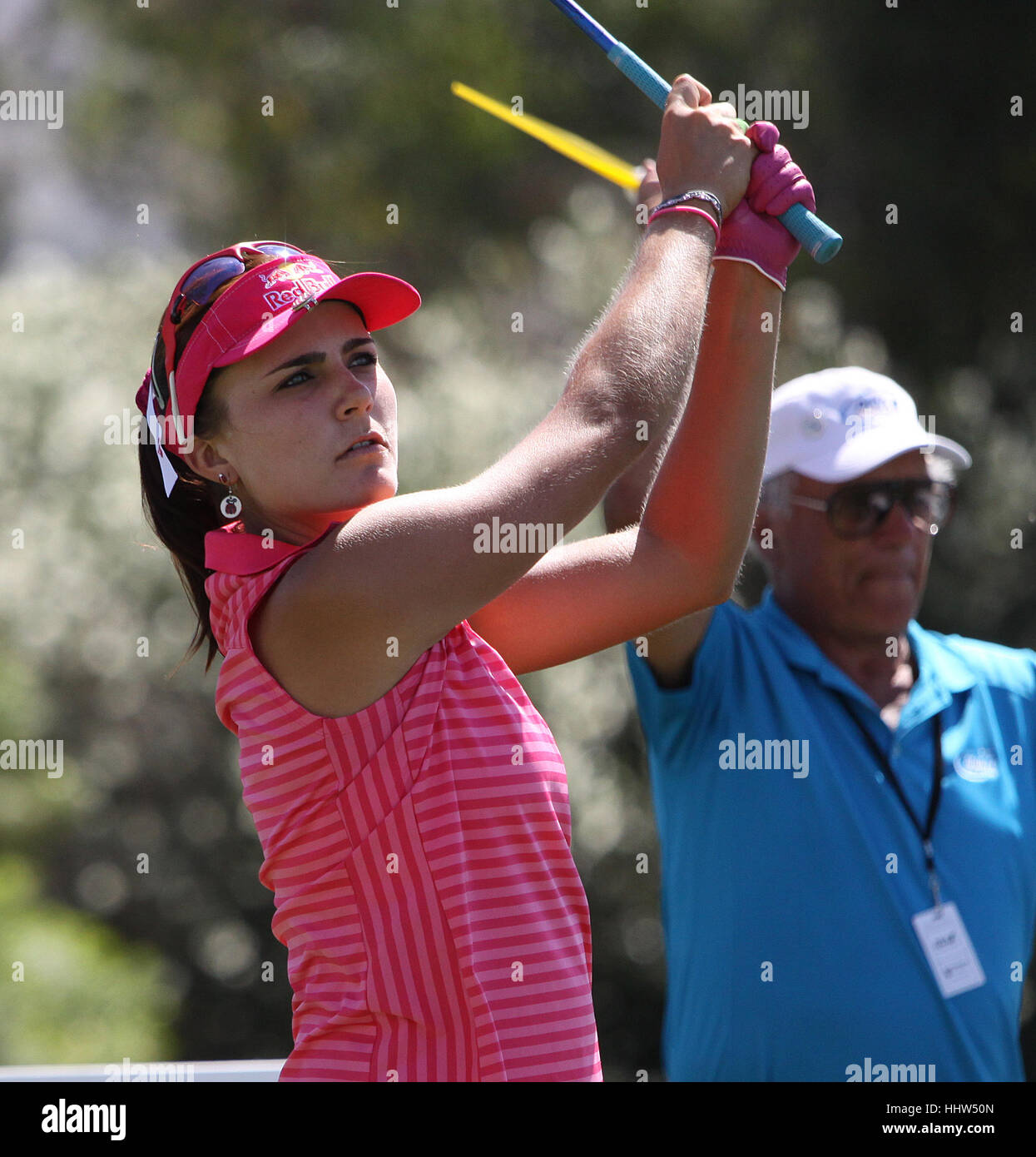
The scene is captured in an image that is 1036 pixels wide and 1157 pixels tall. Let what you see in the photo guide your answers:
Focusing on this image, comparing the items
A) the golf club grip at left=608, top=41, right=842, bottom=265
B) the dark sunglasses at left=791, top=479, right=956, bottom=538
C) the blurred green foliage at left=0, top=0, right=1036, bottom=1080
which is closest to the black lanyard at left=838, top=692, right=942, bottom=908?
the dark sunglasses at left=791, top=479, right=956, bottom=538

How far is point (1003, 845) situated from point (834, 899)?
0.37m

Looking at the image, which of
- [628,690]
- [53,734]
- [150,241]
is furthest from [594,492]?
[150,241]

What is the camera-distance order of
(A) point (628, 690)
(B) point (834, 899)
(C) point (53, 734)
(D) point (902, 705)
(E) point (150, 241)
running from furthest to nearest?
1. (E) point (150, 241)
2. (C) point (53, 734)
3. (A) point (628, 690)
4. (D) point (902, 705)
5. (B) point (834, 899)

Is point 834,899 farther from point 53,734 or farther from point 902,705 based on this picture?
point 53,734

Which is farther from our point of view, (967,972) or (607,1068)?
(607,1068)

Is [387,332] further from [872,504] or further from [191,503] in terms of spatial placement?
[191,503]

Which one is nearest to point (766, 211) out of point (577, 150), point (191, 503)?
point (577, 150)

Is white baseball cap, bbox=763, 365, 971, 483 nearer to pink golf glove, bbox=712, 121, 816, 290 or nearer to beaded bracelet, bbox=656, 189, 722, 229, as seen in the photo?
pink golf glove, bbox=712, 121, 816, 290

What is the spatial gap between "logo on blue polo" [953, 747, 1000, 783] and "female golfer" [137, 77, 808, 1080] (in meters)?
1.35

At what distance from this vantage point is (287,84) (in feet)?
30.4

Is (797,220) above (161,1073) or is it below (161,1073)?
above

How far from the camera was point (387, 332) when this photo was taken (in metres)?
7.38

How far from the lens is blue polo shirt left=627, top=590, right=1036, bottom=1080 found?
247 cm

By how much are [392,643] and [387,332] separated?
20.1 ft
